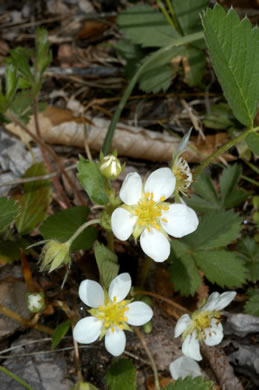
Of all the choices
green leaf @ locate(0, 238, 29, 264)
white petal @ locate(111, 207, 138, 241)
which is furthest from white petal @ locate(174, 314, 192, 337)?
green leaf @ locate(0, 238, 29, 264)

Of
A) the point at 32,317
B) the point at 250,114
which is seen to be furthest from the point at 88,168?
the point at 32,317

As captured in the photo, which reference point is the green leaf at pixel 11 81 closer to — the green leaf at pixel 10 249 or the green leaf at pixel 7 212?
the green leaf at pixel 7 212

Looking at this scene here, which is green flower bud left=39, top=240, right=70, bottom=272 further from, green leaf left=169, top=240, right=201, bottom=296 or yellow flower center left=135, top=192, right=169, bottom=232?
green leaf left=169, top=240, right=201, bottom=296

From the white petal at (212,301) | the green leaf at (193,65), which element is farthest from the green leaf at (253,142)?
the green leaf at (193,65)

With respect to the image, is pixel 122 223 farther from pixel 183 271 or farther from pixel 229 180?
pixel 229 180

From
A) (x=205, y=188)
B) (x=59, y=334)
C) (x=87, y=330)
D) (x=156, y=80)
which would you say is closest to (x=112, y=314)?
(x=87, y=330)

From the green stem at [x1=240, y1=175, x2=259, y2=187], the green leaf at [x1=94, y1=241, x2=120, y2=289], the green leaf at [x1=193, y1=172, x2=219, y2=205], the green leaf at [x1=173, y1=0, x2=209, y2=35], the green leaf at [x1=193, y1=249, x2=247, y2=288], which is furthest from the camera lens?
the green leaf at [x1=173, y1=0, x2=209, y2=35]
